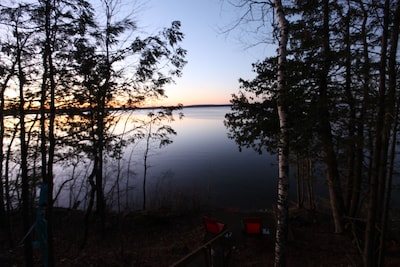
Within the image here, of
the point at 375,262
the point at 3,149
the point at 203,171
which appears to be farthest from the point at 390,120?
the point at 203,171

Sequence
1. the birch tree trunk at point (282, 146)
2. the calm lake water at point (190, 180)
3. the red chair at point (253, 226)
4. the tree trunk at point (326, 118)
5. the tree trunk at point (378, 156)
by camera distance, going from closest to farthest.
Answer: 1. the tree trunk at point (378, 156)
2. the birch tree trunk at point (282, 146)
3. the tree trunk at point (326, 118)
4. the red chair at point (253, 226)
5. the calm lake water at point (190, 180)

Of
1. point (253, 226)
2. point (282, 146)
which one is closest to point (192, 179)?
point (253, 226)

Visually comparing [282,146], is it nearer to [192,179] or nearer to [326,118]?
[326,118]

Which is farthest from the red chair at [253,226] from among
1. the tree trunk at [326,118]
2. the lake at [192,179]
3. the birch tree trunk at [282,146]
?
the lake at [192,179]

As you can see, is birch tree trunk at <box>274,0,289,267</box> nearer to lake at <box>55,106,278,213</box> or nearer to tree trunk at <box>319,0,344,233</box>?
tree trunk at <box>319,0,344,233</box>

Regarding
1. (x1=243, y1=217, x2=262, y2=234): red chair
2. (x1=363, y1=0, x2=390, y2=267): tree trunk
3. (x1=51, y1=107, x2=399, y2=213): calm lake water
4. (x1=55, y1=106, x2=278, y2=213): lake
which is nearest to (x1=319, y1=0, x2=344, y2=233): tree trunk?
(x1=363, y1=0, x2=390, y2=267): tree trunk

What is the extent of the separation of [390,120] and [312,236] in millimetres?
6741

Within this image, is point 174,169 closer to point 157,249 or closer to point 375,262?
point 157,249

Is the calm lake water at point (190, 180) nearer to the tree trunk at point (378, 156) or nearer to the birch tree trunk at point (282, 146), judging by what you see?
the birch tree trunk at point (282, 146)

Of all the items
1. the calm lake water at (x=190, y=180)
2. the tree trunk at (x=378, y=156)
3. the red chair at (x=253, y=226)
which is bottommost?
the calm lake water at (x=190, y=180)

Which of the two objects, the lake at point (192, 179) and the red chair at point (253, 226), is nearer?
the red chair at point (253, 226)

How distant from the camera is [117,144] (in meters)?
9.29

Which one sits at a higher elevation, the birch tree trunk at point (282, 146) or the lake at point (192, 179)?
the birch tree trunk at point (282, 146)

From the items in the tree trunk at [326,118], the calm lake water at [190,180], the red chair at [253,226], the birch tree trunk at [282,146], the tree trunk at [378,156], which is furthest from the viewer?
the calm lake water at [190,180]
